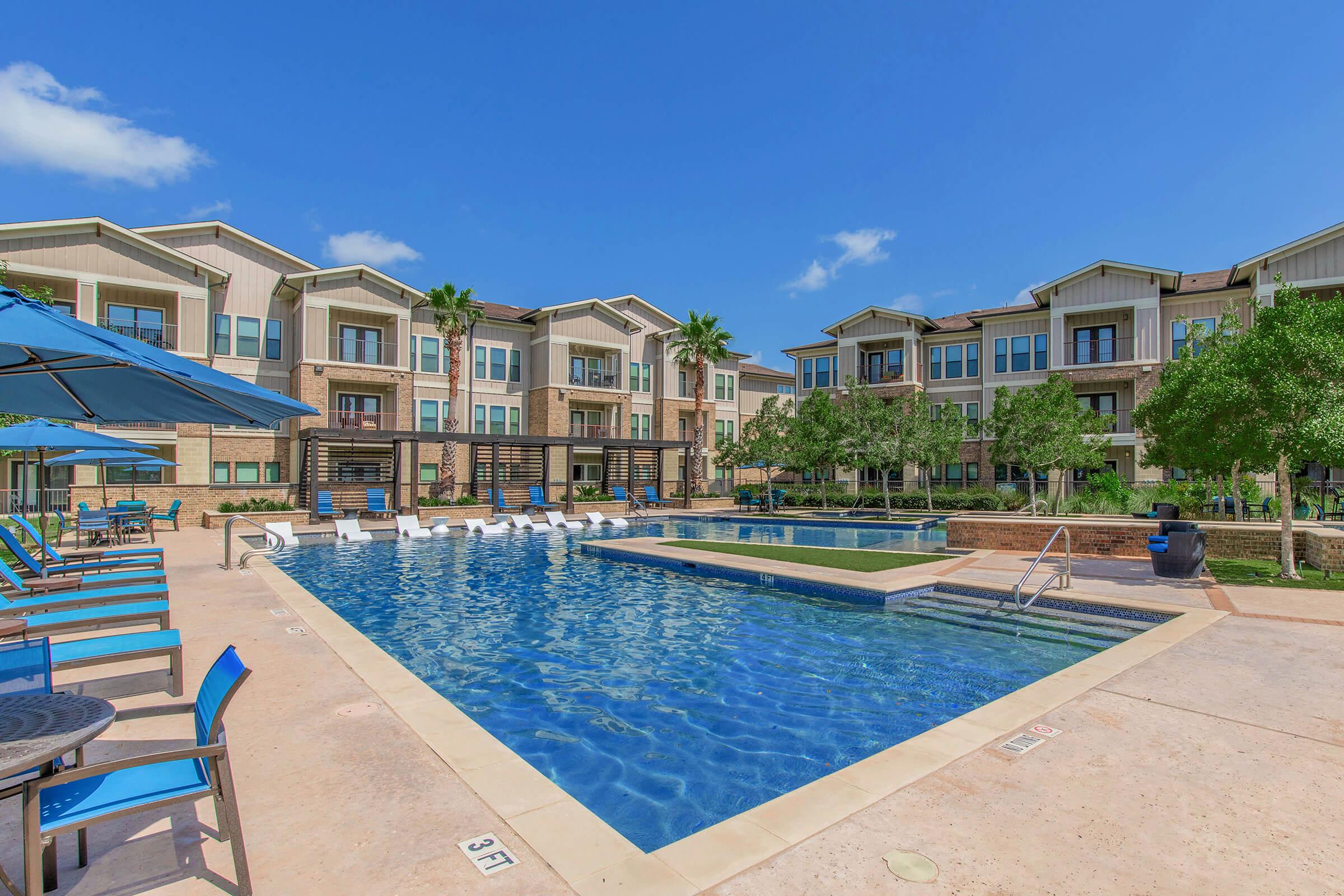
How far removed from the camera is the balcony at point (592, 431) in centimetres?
3853

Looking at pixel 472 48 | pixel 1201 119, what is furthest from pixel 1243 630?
pixel 472 48

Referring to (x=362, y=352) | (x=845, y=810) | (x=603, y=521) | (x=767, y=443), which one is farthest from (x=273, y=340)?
(x=845, y=810)

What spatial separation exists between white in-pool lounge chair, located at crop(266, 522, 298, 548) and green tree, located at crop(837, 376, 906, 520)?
2086cm

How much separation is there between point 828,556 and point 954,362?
90.6 feet

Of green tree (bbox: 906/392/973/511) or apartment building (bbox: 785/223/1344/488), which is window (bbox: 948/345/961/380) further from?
green tree (bbox: 906/392/973/511)

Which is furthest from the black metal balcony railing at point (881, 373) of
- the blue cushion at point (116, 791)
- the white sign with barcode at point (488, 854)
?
the blue cushion at point (116, 791)

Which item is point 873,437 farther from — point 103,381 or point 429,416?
point 103,381

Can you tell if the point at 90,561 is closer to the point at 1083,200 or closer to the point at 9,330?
the point at 9,330

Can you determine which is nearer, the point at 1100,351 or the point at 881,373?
the point at 1100,351

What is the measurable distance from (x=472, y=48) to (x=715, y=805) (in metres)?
23.6

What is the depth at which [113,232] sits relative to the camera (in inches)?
1039

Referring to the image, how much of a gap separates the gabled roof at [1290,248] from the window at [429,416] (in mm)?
36558

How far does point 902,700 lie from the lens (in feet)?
21.1

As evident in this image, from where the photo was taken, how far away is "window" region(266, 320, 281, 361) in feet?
102
